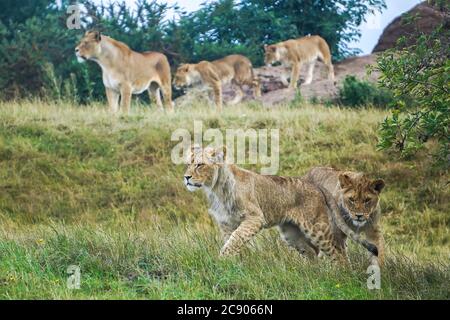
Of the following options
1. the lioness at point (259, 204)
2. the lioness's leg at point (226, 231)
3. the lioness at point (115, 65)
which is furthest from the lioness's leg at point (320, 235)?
the lioness at point (115, 65)

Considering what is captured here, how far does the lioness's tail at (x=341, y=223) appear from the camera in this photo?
9270 mm

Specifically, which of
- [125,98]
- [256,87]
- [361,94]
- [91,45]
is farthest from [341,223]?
[256,87]

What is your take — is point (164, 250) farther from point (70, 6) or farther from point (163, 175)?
point (70, 6)

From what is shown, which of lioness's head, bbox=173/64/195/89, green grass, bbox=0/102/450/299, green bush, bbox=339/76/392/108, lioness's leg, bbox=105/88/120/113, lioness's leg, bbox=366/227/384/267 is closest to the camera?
green grass, bbox=0/102/450/299

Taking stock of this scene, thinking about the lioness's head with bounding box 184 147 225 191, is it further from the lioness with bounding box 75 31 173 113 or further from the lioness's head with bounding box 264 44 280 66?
the lioness's head with bounding box 264 44 280 66

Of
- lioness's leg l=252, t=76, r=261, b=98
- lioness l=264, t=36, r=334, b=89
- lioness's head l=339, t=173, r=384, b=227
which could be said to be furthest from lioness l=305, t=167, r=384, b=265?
lioness l=264, t=36, r=334, b=89

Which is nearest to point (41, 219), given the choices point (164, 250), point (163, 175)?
point (163, 175)

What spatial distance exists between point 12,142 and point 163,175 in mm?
2846

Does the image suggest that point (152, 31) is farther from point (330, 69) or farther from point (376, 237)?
point (376, 237)

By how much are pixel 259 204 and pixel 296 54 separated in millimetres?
14382

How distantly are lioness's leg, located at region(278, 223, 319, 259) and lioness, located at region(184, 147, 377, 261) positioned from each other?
0.03 m

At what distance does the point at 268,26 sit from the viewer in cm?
2816

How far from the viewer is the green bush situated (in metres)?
21.0

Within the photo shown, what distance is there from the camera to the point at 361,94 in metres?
21.0
